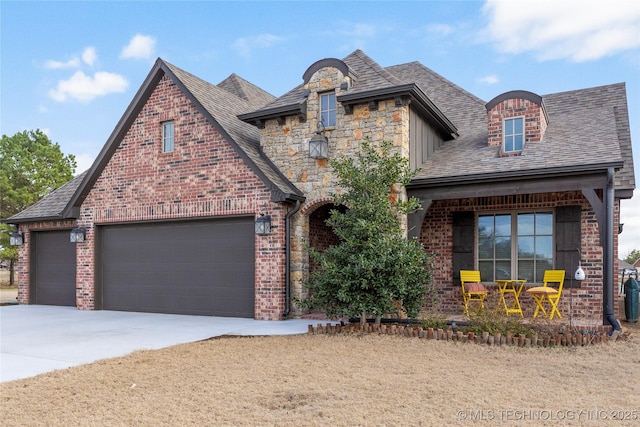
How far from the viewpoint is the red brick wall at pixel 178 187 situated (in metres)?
10.8

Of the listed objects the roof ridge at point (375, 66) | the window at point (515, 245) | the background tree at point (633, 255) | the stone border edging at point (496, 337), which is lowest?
the background tree at point (633, 255)

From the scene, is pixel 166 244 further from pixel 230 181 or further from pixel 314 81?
pixel 314 81

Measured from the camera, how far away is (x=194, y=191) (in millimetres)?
11812

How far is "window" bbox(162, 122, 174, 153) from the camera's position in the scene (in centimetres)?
1236

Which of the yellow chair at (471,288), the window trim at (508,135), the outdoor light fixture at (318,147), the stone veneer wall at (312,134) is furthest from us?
the window trim at (508,135)

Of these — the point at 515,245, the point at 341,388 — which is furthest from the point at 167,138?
the point at 341,388

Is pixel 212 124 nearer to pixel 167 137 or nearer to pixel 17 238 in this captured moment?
pixel 167 137

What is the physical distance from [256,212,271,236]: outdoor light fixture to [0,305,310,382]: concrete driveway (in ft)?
6.20

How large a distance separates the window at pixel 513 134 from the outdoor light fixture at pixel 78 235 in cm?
1077

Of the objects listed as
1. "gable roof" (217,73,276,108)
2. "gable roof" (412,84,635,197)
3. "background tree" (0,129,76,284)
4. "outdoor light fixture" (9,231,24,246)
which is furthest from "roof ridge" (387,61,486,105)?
"background tree" (0,129,76,284)

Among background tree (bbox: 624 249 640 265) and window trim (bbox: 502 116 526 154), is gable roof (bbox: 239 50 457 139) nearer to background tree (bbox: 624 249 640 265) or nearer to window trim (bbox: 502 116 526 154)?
window trim (bbox: 502 116 526 154)

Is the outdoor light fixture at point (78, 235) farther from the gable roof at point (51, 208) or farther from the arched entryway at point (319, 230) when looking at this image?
the arched entryway at point (319, 230)

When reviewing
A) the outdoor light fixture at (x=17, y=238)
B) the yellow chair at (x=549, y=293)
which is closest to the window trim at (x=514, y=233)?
the yellow chair at (x=549, y=293)

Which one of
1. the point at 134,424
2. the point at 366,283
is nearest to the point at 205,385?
the point at 134,424
